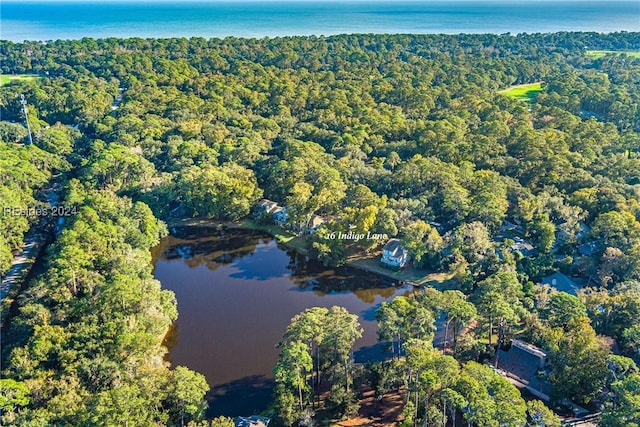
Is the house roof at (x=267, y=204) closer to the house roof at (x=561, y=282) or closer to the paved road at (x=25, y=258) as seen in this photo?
the paved road at (x=25, y=258)

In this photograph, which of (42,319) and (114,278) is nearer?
(42,319)

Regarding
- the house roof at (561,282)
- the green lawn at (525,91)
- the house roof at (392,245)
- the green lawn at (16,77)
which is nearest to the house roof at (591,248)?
the house roof at (561,282)

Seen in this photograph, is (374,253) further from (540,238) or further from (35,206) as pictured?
(35,206)

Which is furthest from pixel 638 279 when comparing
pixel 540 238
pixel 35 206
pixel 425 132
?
pixel 35 206

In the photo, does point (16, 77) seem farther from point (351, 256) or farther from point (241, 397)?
point (241, 397)

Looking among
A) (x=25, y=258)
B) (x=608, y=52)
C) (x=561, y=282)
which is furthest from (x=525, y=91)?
(x=25, y=258)

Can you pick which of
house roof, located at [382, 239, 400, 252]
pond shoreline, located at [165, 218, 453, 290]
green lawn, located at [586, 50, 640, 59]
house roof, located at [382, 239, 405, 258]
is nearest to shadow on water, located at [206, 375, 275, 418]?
pond shoreline, located at [165, 218, 453, 290]
